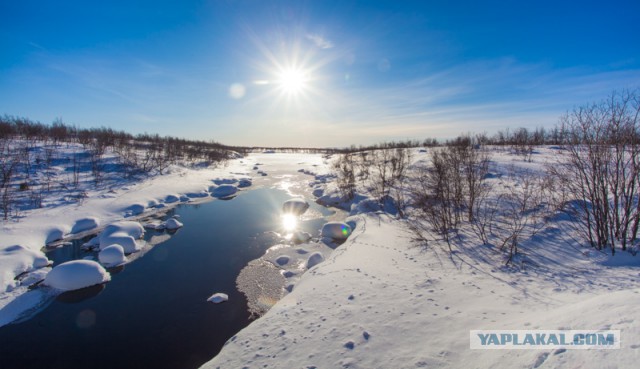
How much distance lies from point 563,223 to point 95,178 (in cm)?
2491

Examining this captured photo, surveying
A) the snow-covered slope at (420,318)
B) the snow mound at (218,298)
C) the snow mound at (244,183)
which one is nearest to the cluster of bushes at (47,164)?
the snow mound at (244,183)

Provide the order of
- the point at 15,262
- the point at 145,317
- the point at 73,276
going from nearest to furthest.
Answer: the point at 145,317 < the point at 73,276 < the point at 15,262

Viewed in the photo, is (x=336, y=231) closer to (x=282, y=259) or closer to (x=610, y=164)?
(x=282, y=259)

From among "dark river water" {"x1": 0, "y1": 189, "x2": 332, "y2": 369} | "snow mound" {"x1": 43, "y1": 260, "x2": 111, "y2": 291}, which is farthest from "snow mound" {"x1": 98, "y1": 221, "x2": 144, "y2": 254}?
"snow mound" {"x1": 43, "y1": 260, "x2": 111, "y2": 291}

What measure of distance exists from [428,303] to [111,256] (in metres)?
9.12

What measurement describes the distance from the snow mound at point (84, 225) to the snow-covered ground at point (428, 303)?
1915 mm

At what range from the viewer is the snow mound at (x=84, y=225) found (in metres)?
11.3

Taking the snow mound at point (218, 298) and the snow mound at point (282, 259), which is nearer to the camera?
the snow mound at point (218, 298)

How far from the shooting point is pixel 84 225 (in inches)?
452

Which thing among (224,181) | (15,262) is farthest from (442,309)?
(224,181)

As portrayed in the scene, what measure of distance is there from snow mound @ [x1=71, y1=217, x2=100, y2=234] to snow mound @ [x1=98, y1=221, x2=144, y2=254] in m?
2.35

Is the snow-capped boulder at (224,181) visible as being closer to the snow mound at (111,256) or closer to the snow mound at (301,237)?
the snow mound at (301,237)

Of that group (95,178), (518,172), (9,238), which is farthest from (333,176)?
(9,238)

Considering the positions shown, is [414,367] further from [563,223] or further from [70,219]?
[70,219]
